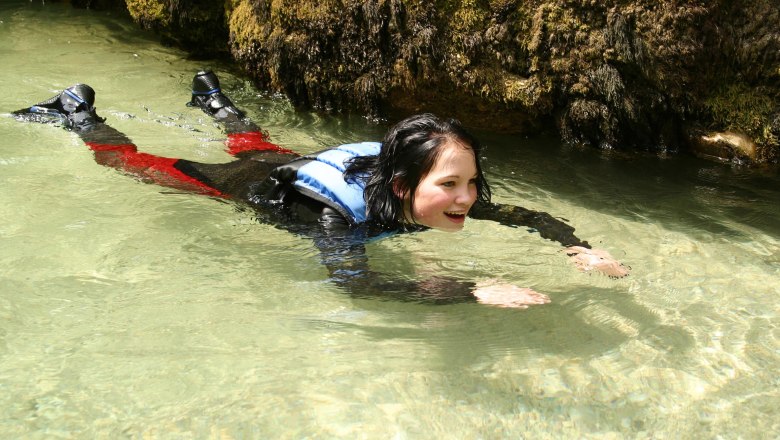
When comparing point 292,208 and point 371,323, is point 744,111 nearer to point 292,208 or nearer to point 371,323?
point 292,208

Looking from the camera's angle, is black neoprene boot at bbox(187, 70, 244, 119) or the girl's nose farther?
black neoprene boot at bbox(187, 70, 244, 119)

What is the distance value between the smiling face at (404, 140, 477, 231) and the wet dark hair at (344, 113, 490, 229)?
0.03 m

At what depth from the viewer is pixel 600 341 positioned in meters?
2.97

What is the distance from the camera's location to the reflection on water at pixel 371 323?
8.16ft

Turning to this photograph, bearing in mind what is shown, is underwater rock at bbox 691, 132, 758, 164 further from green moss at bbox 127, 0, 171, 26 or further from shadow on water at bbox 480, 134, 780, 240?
green moss at bbox 127, 0, 171, 26

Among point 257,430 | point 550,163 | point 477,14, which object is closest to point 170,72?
point 477,14

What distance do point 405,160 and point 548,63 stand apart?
272cm

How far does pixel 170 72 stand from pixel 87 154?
98.1 inches

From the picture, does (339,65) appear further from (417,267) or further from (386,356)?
(386,356)

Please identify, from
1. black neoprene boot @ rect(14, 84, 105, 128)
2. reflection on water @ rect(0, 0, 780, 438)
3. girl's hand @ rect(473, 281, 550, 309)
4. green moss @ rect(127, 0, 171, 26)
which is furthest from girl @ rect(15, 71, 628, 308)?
green moss @ rect(127, 0, 171, 26)

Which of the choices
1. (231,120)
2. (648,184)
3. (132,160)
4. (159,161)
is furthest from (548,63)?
(132,160)

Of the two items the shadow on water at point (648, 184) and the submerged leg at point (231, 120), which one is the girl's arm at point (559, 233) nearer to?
the shadow on water at point (648, 184)

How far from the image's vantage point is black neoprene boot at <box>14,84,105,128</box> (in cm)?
511

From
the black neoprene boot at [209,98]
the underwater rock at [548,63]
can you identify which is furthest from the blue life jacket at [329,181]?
the underwater rock at [548,63]
